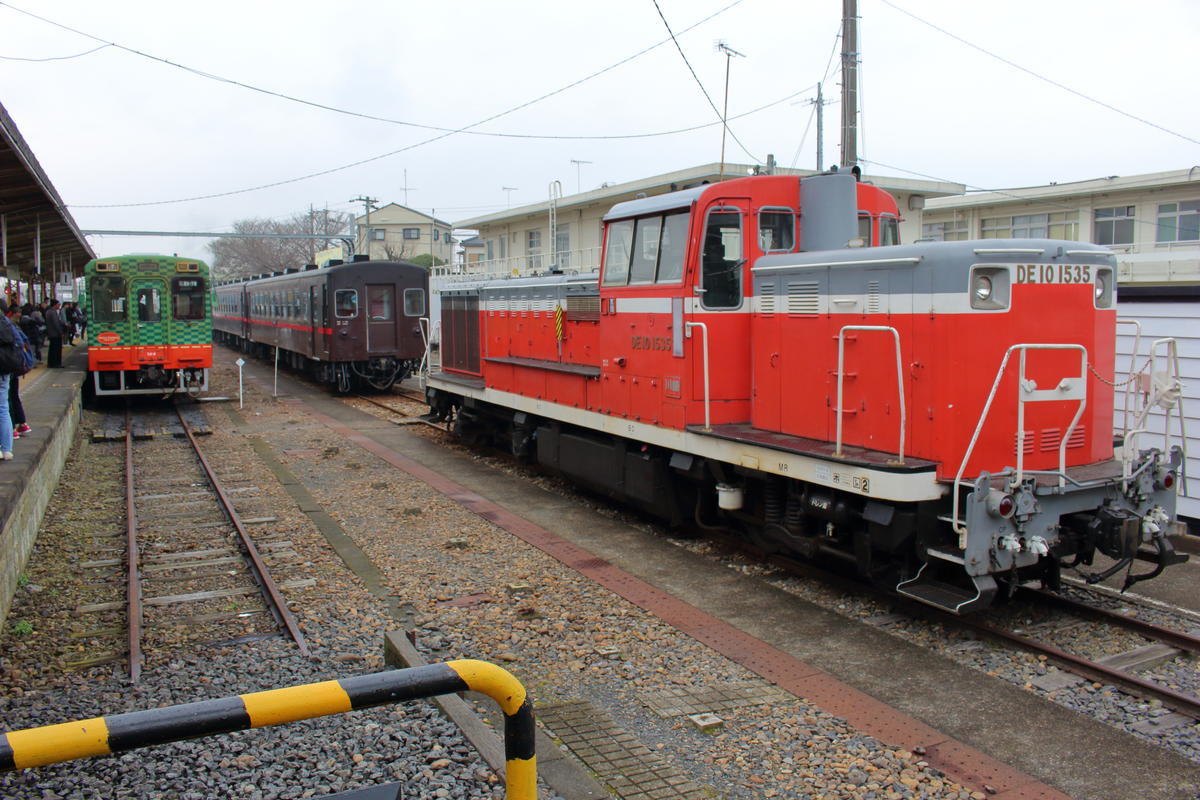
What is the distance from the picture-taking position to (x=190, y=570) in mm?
8430

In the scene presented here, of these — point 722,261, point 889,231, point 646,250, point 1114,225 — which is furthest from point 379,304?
point 1114,225

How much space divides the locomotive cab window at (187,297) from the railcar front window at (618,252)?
13415 millimetres

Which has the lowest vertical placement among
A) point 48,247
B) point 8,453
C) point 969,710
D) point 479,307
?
point 969,710

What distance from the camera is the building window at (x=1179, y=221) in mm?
24438

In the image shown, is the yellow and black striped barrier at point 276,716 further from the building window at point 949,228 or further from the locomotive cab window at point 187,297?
the building window at point 949,228

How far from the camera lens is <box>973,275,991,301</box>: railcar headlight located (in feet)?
20.6

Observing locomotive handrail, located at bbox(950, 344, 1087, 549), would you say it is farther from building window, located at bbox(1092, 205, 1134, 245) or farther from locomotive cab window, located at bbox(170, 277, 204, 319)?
building window, located at bbox(1092, 205, 1134, 245)

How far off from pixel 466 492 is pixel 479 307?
3706mm

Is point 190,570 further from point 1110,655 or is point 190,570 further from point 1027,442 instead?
point 1110,655

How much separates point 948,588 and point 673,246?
3.95 m

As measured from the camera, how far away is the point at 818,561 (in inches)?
327

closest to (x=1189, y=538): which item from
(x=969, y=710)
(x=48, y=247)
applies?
(x=969, y=710)

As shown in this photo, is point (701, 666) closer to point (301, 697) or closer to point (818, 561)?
point (818, 561)

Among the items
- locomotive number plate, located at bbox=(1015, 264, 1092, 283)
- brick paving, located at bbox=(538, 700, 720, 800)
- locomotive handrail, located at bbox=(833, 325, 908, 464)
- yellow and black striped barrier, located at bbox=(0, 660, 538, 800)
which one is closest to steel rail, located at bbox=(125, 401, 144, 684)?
brick paving, located at bbox=(538, 700, 720, 800)
